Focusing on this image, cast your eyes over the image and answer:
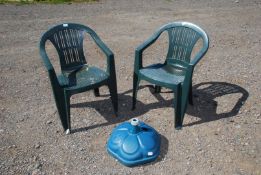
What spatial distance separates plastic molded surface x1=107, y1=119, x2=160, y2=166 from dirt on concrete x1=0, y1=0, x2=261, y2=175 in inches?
3.3

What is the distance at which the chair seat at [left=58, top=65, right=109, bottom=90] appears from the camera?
3.42m

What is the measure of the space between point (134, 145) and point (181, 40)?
1475 millimetres

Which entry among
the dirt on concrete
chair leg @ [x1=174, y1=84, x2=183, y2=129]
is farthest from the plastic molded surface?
chair leg @ [x1=174, y1=84, x2=183, y2=129]

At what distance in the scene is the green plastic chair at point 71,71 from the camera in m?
3.36

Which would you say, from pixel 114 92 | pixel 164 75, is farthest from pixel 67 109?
pixel 164 75

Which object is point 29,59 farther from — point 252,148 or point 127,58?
point 252,148

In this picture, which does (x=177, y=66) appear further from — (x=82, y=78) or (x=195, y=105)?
(x=82, y=78)

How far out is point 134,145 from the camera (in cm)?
312

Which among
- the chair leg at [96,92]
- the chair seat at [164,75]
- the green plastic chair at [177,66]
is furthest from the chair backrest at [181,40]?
the chair leg at [96,92]

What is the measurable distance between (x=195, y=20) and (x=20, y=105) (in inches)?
199

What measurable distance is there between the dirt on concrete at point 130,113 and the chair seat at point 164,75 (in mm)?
505

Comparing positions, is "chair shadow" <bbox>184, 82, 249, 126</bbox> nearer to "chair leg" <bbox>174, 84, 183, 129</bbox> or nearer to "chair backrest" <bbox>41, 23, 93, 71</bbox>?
"chair leg" <bbox>174, 84, 183, 129</bbox>

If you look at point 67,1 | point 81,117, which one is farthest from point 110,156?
point 67,1

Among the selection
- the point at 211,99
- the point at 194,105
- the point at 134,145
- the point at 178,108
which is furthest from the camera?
the point at 211,99
